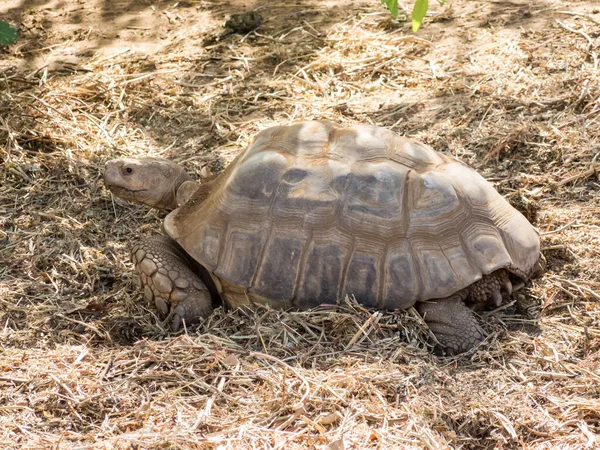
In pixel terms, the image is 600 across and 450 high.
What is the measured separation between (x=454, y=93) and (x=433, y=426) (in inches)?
143

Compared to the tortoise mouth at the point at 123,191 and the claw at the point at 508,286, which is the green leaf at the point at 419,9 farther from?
the tortoise mouth at the point at 123,191

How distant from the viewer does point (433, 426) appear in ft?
10.1

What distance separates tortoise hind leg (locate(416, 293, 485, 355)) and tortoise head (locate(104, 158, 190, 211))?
65.0 inches

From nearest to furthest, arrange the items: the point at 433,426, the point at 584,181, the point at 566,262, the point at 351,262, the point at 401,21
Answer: the point at 433,426
the point at 351,262
the point at 566,262
the point at 584,181
the point at 401,21

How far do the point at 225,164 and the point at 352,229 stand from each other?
197 cm

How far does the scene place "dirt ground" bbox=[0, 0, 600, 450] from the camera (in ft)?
10.3

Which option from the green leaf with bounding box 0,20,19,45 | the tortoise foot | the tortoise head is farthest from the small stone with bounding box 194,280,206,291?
the green leaf with bounding box 0,20,19,45

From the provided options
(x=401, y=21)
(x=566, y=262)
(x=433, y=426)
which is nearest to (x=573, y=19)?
(x=401, y=21)

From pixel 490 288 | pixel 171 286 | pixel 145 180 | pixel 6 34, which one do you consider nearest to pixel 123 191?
pixel 145 180

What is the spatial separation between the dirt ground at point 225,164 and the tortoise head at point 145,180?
0.38 metres

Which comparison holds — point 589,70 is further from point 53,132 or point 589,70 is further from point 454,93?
point 53,132

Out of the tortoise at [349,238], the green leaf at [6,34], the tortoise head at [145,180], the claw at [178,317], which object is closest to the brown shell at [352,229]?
the tortoise at [349,238]

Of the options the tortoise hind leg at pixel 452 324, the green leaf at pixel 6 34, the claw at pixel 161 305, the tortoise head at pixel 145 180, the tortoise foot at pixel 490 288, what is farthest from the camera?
the green leaf at pixel 6 34

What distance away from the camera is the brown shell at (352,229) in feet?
12.4
